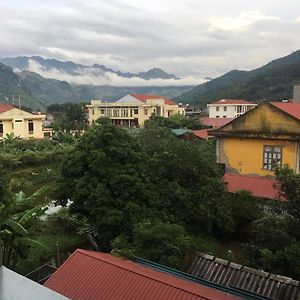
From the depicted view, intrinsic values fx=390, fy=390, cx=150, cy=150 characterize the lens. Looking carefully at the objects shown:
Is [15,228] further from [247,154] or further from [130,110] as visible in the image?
[130,110]

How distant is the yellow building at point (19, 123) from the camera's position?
4162cm

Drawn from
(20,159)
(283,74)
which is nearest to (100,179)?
(20,159)

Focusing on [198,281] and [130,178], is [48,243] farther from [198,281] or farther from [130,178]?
[198,281]

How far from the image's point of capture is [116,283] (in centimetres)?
859

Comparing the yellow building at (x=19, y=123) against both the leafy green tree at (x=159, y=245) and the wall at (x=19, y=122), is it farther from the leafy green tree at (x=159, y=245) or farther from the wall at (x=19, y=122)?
the leafy green tree at (x=159, y=245)

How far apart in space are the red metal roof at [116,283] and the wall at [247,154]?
12.2 m

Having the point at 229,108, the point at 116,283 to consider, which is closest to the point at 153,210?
the point at 116,283

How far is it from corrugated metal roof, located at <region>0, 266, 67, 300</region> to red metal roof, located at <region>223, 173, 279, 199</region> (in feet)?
50.6

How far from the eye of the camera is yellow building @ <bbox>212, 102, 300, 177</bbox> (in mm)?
19250

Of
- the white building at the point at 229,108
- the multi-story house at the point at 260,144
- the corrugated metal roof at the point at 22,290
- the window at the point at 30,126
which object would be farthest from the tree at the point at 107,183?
the white building at the point at 229,108

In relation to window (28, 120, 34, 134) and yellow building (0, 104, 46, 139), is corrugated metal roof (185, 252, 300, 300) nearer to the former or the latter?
yellow building (0, 104, 46, 139)

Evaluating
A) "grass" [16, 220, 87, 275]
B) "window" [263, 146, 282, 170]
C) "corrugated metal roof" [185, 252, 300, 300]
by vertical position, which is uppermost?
"window" [263, 146, 282, 170]

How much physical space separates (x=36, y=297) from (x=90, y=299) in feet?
21.8

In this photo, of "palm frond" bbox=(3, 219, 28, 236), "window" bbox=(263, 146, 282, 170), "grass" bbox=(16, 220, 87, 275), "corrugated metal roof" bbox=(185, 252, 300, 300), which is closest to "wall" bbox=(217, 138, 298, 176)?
"window" bbox=(263, 146, 282, 170)
